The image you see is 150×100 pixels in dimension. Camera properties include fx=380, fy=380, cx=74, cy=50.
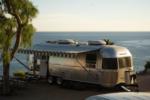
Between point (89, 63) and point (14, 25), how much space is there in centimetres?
450

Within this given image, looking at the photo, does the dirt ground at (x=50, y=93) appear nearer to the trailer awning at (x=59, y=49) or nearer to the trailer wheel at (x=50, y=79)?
the trailer wheel at (x=50, y=79)

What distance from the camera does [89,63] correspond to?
20.0 m

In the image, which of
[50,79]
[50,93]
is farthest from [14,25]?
[50,79]

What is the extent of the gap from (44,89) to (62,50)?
2.40 meters

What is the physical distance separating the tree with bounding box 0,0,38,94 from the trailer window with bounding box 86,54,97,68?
3.26 m

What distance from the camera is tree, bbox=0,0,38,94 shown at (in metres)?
17.9

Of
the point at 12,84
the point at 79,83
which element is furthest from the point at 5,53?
the point at 79,83

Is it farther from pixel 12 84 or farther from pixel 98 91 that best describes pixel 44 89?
pixel 98 91

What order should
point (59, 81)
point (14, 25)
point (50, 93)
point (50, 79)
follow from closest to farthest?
point (14, 25) < point (50, 93) < point (59, 81) < point (50, 79)

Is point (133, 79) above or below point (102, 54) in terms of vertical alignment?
below

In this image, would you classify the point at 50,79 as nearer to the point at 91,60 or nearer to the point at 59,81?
the point at 59,81

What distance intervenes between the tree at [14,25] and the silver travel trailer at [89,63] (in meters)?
2.92

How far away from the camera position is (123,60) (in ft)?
65.5

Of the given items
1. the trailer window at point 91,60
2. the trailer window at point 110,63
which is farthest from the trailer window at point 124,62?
the trailer window at point 91,60
